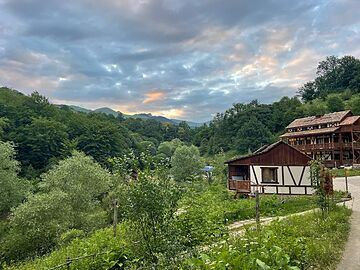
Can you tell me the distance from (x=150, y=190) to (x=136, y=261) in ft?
5.64

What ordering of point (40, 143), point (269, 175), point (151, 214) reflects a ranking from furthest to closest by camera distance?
point (40, 143) < point (269, 175) < point (151, 214)

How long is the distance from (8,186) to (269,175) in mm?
22312

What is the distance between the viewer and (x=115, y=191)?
12.6 meters

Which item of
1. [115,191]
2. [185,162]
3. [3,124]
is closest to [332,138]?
[185,162]

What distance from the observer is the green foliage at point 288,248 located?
4.38 meters

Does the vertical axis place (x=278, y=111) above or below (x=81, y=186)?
above

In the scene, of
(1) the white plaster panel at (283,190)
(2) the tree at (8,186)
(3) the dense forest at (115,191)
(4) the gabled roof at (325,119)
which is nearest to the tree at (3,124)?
(3) the dense forest at (115,191)

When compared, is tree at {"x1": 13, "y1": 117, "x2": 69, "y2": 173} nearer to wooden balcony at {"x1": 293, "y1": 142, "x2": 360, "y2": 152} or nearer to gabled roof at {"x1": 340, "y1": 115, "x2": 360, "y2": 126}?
wooden balcony at {"x1": 293, "y1": 142, "x2": 360, "y2": 152}

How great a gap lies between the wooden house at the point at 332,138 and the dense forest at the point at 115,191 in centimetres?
1445

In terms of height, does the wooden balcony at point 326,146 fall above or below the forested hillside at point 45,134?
below

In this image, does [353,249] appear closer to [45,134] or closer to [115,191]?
[115,191]

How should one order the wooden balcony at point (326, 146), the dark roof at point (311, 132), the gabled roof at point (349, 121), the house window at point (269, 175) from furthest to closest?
the dark roof at point (311, 132), the gabled roof at point (349, 121), the wooden balcony at point (326, 146), the house window at point (269, 175)

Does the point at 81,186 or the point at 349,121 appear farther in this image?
the point at 349,121

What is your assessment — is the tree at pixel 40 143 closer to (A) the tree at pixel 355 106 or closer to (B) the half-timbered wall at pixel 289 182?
(B) the half-timbered wall at pixel 289 182
